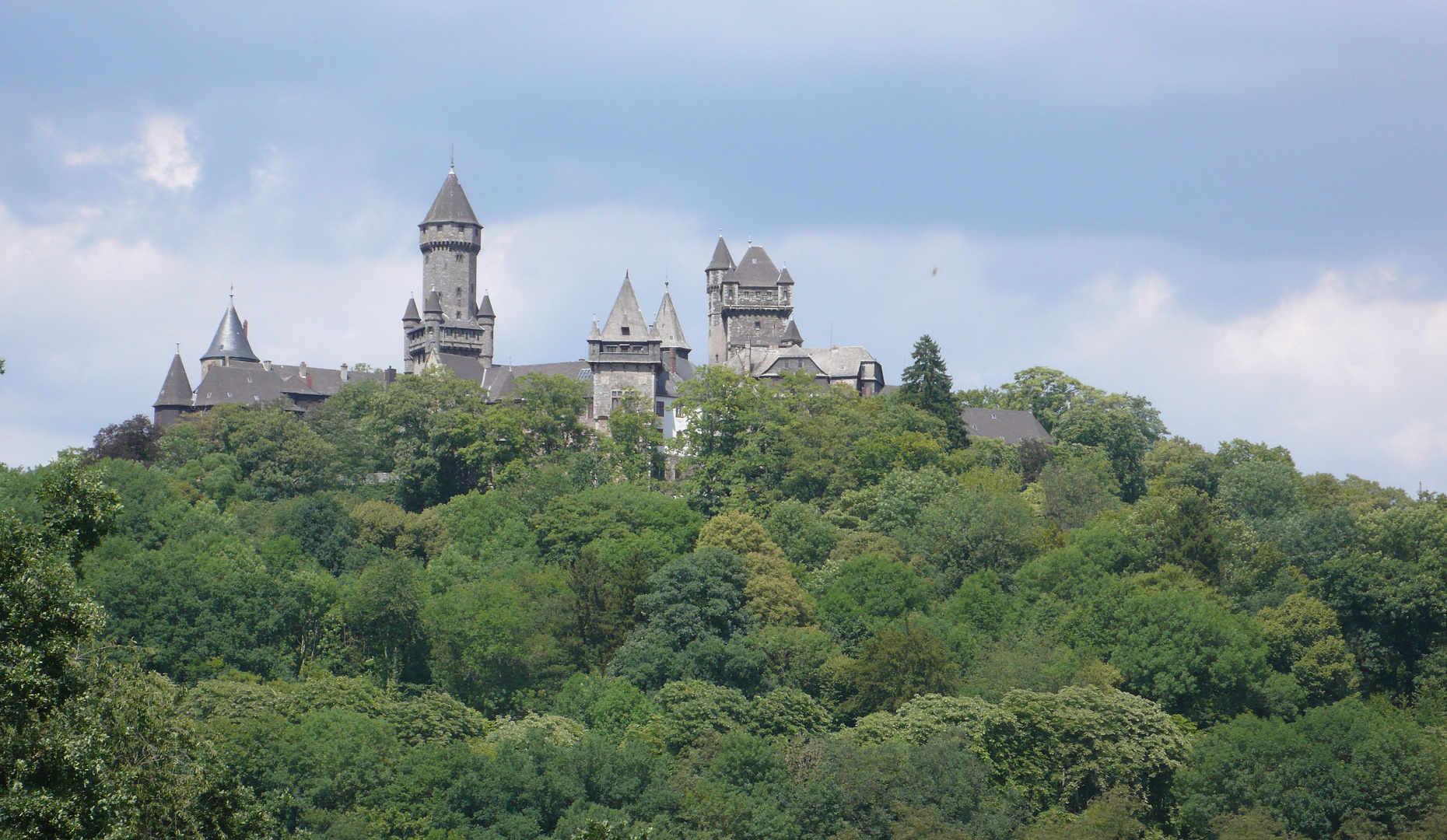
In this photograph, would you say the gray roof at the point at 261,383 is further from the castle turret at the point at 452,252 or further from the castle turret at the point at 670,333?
the castle turret at the point at 670,333

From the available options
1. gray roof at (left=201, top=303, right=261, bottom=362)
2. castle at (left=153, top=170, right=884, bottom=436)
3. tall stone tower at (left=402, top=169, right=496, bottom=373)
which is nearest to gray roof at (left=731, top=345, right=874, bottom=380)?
castle at (left=153, top=170, right=884, bottom=436)

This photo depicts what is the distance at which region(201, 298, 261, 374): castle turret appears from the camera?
364 ft

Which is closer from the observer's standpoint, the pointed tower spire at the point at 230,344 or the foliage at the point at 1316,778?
the foliage at the point at 1316,778

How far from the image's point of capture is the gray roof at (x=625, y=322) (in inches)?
3391

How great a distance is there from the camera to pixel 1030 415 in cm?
9288

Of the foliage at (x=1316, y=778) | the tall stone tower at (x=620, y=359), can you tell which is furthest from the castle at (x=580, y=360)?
the foliage at (x=1316, y=778)

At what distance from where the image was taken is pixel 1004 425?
9106cm

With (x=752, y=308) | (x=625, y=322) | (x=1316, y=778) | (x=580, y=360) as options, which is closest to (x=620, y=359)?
(x=625, y=322)

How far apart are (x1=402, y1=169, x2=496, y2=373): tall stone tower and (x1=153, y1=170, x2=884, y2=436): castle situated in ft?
0.23

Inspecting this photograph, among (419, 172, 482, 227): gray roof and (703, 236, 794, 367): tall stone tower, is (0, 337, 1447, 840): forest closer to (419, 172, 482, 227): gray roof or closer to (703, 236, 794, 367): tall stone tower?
(703, 236, 794, 367): tall stone tower

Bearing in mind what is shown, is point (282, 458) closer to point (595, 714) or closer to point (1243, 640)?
point (595, 714)

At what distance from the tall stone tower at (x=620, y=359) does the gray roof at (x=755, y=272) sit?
34.8ft

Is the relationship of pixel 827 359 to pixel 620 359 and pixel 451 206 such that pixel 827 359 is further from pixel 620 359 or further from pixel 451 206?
pixel 451 206

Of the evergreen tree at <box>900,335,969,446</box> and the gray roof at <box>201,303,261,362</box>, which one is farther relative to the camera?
the gray roof at <box>201,303,261,362</box>
